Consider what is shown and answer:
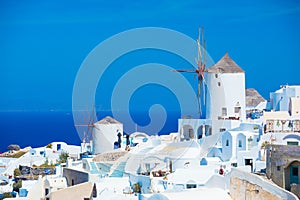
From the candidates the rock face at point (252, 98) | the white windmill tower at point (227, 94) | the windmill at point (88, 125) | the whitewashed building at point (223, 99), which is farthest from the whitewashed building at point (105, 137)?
the rock face at point (252, 98)

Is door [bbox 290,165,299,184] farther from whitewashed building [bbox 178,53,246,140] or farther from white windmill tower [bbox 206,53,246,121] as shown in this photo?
white windmill tower [bbox 206,53,246,121]

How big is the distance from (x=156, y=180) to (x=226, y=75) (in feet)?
22.3

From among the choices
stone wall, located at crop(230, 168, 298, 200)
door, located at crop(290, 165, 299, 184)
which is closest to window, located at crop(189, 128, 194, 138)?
stone wall, located at crop(230, 168, 298, 200)

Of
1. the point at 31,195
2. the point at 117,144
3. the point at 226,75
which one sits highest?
the point at 226,75

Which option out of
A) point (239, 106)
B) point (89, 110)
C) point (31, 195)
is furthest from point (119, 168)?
point (89, 110)

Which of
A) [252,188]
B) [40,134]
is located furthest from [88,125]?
[40,134]

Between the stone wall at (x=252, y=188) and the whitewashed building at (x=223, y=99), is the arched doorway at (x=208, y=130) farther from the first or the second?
the stone wall at (x=252, y=188)

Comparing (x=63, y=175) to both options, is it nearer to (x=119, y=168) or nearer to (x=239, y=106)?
(x=119, y=168)

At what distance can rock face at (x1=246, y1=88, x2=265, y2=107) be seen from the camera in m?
30.1

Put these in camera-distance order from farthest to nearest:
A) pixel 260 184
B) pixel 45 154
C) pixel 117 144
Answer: pixel 45 154, pixel 117 144, pixel 260 184

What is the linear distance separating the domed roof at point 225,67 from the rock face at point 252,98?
4922mm

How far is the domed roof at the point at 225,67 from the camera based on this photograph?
2481 centimetres

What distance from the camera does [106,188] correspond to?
19.6m

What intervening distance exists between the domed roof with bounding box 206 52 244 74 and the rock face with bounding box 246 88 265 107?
492 centimetres
